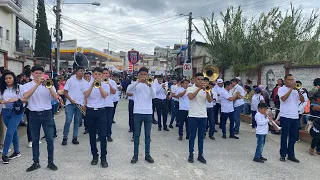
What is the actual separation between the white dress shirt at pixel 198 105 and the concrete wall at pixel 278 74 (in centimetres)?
646

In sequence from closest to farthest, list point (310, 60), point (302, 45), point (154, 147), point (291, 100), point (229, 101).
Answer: point (291, 100) < point (154, 147) < point (229, 101) < point (310, 60) < point (302, 45)

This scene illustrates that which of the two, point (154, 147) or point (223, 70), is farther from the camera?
point (223, 70)

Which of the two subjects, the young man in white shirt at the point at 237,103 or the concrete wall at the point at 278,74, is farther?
the concrete wall at the point at 278,74

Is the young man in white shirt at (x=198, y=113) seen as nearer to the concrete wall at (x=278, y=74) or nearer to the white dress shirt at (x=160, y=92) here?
the white dress shirt at (x=160, y=92)

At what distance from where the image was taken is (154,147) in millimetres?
7203

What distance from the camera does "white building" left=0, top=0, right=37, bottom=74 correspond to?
70.2ft

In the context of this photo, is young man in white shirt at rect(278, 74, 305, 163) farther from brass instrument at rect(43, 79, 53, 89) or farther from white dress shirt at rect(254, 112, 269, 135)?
brass instrument at rect(43, 79, 53, 89)

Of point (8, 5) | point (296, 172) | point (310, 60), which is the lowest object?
point (296, 172)

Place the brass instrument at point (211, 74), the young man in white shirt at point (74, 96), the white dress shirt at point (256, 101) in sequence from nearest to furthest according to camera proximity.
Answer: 1. the young man in white shirt at point (74, 96)
2. the brass instrument at point (211, 74)
3. the white dress shirt at point (256, 101)

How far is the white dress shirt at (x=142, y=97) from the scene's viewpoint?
5.91 metres

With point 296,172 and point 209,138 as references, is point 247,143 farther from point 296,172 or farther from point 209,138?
point 296,172

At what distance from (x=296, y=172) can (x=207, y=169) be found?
1.68 m

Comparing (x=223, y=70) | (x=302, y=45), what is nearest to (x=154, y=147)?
(x=302, y=45)

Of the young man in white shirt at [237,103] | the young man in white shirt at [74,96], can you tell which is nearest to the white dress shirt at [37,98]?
the young man in white shirt at [74,96]
